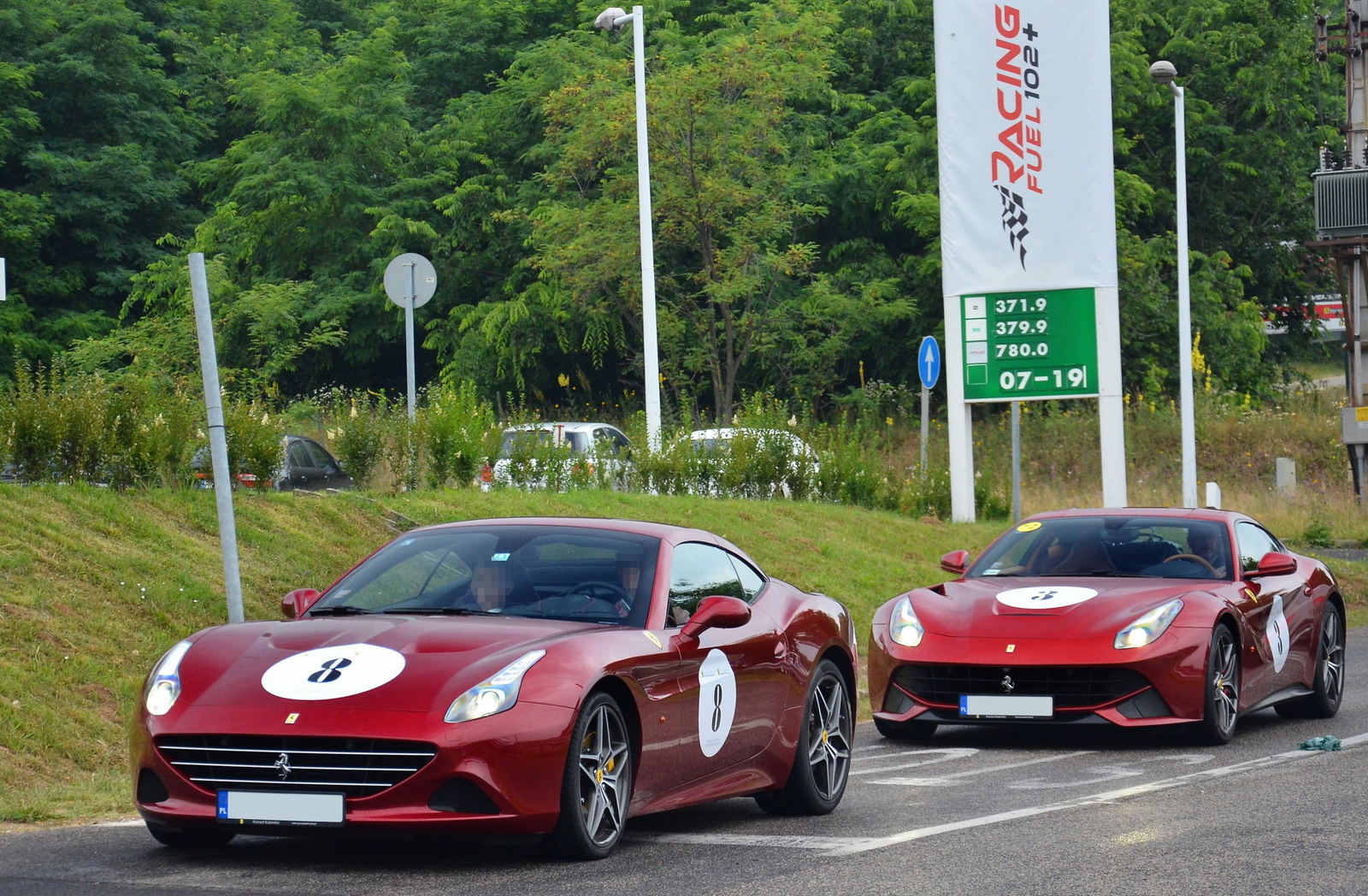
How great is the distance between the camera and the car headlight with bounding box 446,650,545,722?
6301mm

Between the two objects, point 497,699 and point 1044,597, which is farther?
point 1044,597

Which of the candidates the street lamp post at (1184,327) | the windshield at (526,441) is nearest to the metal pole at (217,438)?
the windshield at (526,441)

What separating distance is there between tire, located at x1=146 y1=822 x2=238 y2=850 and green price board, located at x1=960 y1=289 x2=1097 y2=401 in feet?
59.4

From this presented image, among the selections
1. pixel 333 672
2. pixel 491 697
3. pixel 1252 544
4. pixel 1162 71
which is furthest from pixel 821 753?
pixel 1162 71

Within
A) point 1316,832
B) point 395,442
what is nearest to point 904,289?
point 395,442

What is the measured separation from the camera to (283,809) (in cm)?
622

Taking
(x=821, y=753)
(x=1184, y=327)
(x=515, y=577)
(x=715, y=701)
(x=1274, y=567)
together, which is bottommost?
(x=821, y=753)

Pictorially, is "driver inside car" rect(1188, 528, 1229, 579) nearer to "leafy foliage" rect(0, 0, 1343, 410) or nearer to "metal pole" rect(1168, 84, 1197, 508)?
"metal pole" rect(1168, 84, 1197, 508)

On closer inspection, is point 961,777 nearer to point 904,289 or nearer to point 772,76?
point 772,76

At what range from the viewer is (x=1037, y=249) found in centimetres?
2425

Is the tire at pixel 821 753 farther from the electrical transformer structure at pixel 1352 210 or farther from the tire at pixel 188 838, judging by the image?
the electrical transformer structure at pixel 1352 210

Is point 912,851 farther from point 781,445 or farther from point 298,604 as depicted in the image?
point 781,445

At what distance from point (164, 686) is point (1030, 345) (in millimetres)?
18960

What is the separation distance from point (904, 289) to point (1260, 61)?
1347cm
